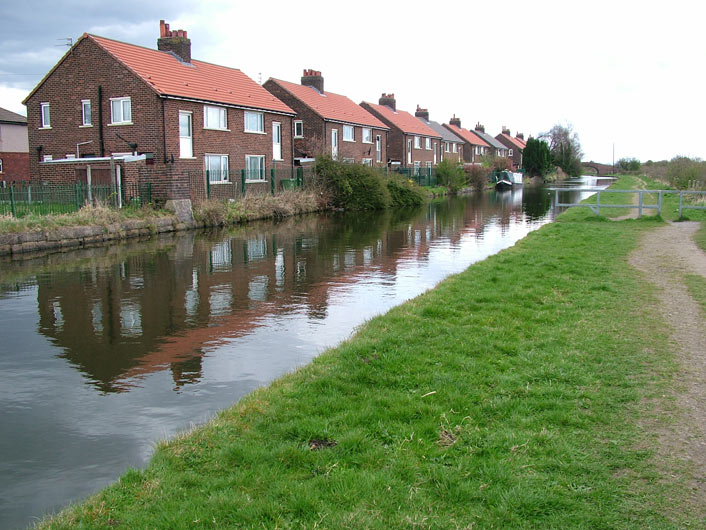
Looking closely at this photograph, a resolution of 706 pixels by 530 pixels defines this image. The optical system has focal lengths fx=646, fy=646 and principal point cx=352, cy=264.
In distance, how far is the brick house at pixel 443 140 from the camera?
77475 mm

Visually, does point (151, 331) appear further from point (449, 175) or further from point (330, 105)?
point (449, 175)

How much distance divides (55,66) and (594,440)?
33.6 m

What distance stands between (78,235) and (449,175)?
44.0 metres

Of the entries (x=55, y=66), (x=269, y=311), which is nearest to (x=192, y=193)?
(x=55, y=66)

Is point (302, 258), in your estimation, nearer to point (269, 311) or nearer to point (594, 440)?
point (269, 311)

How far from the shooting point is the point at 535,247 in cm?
1662

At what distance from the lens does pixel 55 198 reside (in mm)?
23266

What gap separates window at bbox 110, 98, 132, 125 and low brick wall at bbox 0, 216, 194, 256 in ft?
27.4

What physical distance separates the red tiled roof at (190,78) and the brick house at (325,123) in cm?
623

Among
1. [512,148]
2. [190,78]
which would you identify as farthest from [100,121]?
[512,148]

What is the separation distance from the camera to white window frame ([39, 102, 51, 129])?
3284 centimetres

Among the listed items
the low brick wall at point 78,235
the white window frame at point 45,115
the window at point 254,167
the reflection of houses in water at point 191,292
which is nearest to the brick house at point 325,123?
the window at point 254,167

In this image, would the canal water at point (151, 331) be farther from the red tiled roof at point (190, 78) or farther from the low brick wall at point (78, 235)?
the red tiled roof at point (190, 78)

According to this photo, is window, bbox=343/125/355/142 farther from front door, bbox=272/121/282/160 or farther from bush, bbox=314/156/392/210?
bush, bbox=314/156/392/210
